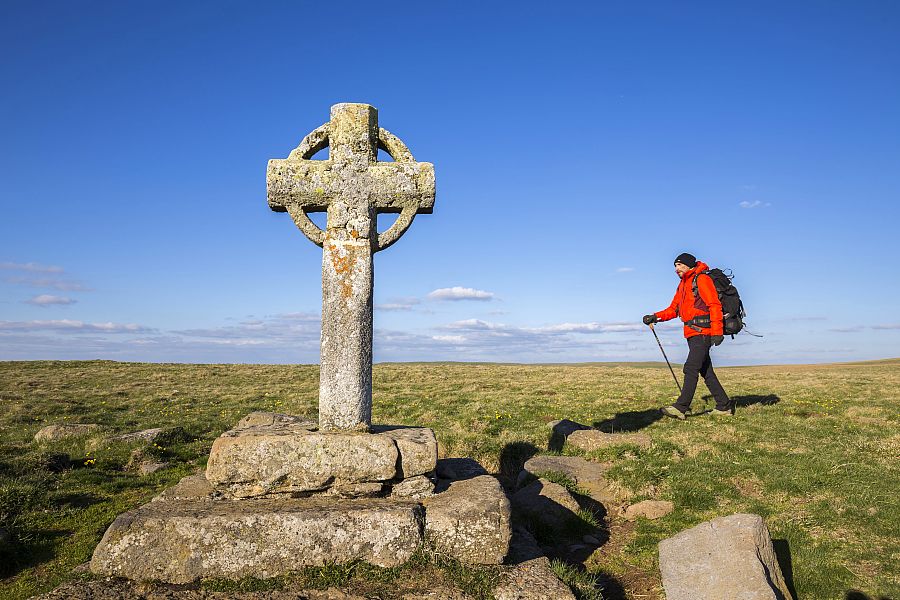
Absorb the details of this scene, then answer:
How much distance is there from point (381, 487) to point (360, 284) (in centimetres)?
214

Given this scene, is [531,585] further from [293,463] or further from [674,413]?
[674,413]

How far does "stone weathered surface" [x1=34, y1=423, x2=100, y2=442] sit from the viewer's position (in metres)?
12.4

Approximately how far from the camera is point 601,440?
10.7m

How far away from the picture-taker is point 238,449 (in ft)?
18.0

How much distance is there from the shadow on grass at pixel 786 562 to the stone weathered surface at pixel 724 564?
12.6 inches

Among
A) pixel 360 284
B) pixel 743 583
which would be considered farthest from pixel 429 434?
pixel 743 583

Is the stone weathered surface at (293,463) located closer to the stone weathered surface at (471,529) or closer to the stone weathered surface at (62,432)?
the stone weathered surface at (471,529)

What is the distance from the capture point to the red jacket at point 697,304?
38.7ft

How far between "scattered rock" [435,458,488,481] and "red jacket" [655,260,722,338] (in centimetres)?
709

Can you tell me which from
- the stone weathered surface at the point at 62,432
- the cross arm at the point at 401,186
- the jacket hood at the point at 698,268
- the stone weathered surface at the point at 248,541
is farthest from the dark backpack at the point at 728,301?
the stone weathered surface at the point at 62,432

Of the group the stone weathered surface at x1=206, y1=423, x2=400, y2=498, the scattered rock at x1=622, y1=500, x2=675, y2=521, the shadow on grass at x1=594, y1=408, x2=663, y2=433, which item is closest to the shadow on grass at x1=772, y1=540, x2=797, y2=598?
the scattered rock at x1=622, y1=500, x2=675, y2=521

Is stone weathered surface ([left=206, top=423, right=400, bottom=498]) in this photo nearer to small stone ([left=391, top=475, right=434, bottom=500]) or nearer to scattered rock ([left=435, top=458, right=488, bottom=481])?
small stone ([left=391, top=475, right=434, bottom=500])

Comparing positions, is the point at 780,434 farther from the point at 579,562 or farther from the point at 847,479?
the point at 579,562

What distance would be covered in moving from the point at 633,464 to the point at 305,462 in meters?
6.09
